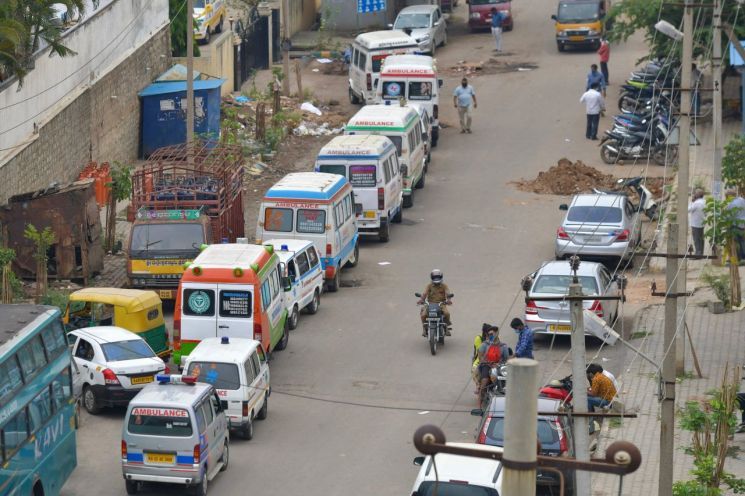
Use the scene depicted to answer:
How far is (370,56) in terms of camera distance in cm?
4522

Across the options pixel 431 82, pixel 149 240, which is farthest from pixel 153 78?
pixel 149 240

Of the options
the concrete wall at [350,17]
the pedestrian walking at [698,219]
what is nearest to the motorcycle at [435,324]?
the pedestrian walking at [698,219]

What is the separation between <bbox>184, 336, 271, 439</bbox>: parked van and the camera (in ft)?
66.4

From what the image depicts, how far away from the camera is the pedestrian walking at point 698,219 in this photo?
29.0 metres

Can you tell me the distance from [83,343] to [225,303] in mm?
2393

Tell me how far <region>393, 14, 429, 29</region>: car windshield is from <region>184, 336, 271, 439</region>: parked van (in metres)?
33.0

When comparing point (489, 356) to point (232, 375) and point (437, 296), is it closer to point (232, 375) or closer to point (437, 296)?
point (437, 296)

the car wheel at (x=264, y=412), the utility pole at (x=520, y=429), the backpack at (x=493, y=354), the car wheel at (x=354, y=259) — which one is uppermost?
the utility pole at (x=520, y=429)

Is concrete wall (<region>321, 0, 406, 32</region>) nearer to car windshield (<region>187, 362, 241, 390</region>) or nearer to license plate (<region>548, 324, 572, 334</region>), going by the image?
license plate (<region>548, 324, 572, 334</region>)

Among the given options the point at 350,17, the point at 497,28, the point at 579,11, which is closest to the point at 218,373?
the point at 497,28

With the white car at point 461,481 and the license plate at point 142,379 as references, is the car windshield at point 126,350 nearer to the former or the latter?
the license plate at point 142,379

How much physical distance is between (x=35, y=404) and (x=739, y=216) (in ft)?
50.8

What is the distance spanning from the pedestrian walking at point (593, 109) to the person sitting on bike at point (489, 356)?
20.7 metres

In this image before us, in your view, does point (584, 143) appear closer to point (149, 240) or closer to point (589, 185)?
point (589, 185)
